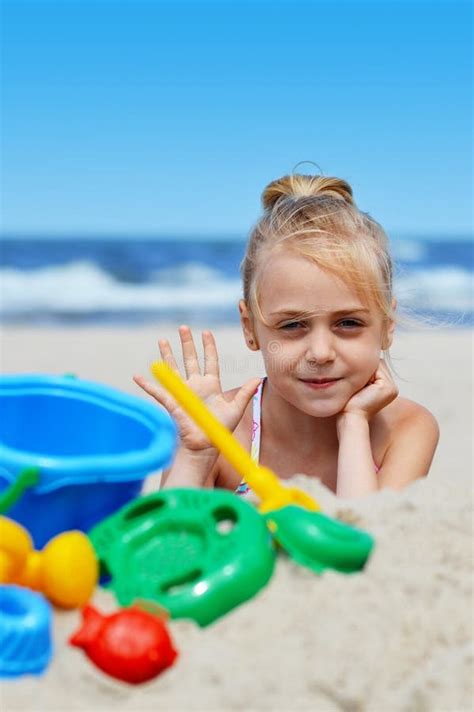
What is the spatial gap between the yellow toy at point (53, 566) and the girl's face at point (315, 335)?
111cm

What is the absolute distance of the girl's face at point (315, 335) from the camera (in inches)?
91.9

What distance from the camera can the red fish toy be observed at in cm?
118

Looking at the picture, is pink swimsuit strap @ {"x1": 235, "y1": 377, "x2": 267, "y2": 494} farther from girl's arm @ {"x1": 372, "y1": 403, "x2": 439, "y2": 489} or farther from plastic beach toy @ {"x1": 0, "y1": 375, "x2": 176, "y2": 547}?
plastic beach toy @ {"x1": 0, "y1": 375, "x2": 176, "y2": 547}

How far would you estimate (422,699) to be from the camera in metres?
1.22

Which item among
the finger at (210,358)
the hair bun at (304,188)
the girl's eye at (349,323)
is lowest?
the finger at (210,358)

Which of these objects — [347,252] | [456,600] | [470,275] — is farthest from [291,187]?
[470,275]

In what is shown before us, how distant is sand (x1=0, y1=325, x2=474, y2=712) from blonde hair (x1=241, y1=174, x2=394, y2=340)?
98 cm

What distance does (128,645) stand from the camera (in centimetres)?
118

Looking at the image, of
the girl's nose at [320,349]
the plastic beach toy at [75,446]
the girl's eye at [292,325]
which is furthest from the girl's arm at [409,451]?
the plastic beach toy at [75,446]

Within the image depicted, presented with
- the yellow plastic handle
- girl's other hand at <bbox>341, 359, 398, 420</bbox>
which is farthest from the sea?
the yellow plastic handle

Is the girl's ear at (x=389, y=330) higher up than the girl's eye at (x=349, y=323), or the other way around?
the girl's eye at (x=349, y=323)

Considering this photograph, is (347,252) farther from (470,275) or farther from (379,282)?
(470,275)

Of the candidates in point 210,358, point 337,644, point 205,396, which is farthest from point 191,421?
point 337,644

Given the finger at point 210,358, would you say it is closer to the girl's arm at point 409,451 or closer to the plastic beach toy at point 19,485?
the girl's arm at point 409,451
